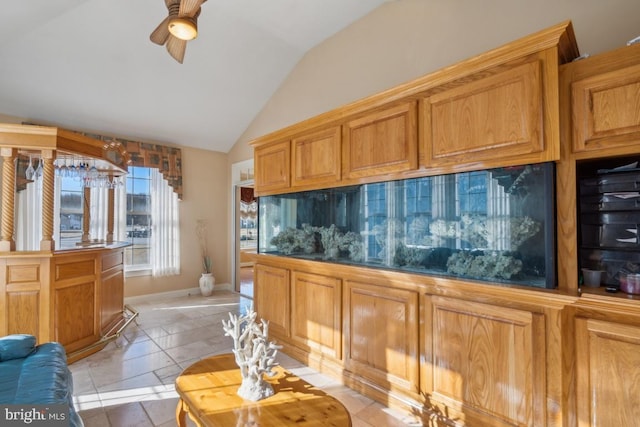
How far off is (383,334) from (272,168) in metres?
2.11

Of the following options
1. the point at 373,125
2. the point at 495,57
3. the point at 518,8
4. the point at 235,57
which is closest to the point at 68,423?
the point at 373,125

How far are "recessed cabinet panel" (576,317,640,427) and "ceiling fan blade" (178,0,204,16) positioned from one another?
106 inches

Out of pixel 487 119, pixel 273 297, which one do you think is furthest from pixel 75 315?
pixel 487 119

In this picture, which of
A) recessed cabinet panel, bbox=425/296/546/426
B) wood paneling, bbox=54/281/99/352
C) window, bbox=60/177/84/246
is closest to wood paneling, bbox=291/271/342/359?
recessed cabinet panel, bbox=425/296/546/426

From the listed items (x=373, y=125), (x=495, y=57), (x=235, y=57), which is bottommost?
(x=373, y=125)

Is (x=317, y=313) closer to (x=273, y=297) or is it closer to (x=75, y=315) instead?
(x=273, y=297)

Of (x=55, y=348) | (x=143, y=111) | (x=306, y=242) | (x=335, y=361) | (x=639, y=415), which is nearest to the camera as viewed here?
(x=639, y=415)

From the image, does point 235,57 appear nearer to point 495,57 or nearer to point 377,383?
point 495,57

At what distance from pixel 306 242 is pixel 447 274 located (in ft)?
5.00

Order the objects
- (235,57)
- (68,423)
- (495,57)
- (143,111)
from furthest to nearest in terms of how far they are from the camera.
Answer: (143,111), (235,57), (495,57), (68,423)

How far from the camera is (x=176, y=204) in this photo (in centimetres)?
570

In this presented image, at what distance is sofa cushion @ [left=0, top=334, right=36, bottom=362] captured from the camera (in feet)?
6.31

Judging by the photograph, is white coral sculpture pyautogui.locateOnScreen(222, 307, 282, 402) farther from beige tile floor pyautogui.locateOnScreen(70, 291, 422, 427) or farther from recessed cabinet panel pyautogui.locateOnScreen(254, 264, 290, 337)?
recessed cabinet panel pyautogui.locateOnScreen(254, 264, 290, 337)

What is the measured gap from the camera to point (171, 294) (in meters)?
5.63
